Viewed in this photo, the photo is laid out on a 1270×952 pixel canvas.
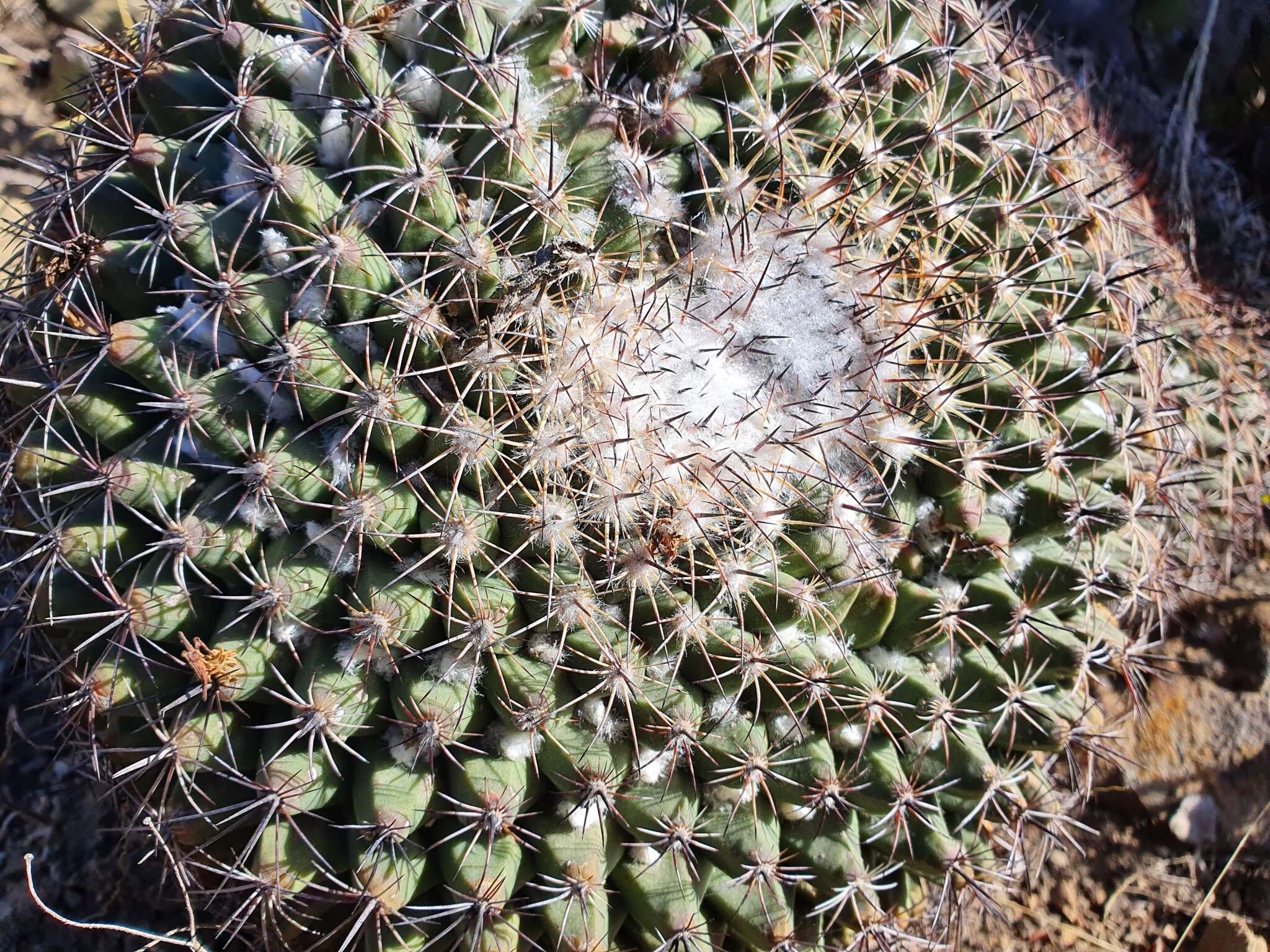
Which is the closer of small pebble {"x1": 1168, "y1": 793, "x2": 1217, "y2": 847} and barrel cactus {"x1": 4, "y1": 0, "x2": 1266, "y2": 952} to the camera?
barrel cactus {"x1": 4, "y1": 0, "x2": 1266, "y2": 952}

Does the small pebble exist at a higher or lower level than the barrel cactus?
lower

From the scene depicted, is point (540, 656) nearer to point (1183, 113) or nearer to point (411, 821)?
point (411, 821)

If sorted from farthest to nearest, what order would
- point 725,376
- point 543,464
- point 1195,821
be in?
point 1195,821
point 725,376
point 543,464

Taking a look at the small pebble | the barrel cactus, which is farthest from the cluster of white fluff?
the small pebble

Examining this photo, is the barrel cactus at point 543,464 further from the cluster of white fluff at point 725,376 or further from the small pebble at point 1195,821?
the small pebble at point 1195,821

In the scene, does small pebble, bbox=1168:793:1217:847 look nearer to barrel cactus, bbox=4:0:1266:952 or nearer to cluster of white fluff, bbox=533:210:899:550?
barrel cactus, bbox=4:0:1266:952

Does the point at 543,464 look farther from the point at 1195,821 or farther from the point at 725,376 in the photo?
the point at 1195,821

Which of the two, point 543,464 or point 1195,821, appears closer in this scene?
point 543,464

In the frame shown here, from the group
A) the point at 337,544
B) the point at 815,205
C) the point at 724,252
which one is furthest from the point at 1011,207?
the point at 337,544

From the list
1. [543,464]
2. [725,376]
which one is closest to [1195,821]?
[725,376]
